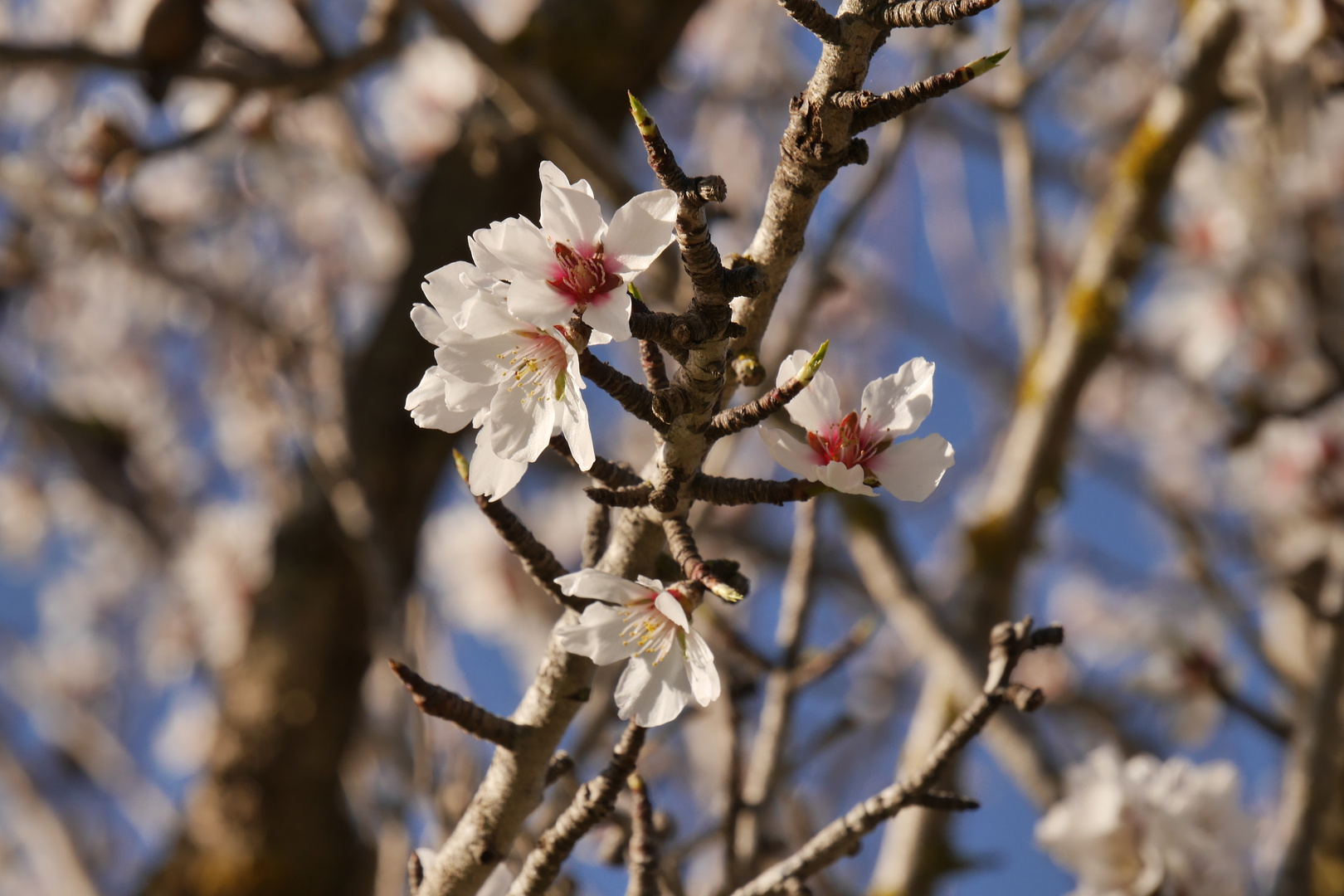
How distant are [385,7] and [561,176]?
166 centimetres

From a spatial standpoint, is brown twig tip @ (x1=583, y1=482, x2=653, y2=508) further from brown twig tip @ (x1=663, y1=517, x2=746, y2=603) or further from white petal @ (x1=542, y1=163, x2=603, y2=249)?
white petal @ (x1=542, y1=163, x2=603, y2=249)

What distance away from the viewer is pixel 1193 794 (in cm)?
148

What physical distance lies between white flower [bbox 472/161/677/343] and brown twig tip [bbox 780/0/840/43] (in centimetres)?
15

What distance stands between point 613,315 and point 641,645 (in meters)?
0.28

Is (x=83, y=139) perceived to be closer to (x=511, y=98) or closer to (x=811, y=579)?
(x=511, y=98)

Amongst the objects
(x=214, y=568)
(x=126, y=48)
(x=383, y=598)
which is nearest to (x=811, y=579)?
(x=383, y=598)

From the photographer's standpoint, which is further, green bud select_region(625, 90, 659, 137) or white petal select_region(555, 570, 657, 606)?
white petal select_region(555, 570, 657, 606)

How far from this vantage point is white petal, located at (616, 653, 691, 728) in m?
0.77

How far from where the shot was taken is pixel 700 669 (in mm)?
773

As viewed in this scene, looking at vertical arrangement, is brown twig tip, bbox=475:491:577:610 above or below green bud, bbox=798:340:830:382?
below

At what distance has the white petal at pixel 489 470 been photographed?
774mm

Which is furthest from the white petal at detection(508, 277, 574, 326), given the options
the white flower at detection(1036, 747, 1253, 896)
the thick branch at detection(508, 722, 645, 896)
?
the white flower at detection(1036, 747, 1253, 896)

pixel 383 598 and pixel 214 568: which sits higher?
pixel 214 568

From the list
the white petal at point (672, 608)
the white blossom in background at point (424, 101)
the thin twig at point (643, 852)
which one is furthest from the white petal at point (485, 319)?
the white blossom in background at point (424, 101)
